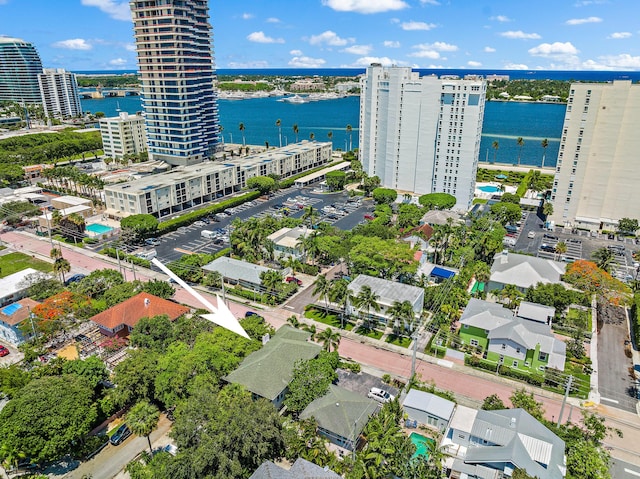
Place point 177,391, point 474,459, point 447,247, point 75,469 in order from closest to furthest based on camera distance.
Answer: point 474,459 → point 75,469 → point 177,391 → point 447,247

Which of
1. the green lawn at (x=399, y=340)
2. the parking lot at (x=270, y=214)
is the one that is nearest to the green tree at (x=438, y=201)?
the parking lot at (x=270, y=214)

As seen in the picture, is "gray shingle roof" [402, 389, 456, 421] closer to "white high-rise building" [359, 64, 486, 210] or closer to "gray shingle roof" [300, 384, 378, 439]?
"gray shingle roof" [300, 384, 378, 439]

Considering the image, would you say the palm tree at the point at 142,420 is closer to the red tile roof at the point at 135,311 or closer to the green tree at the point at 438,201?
the red tile roof at the point at 135,311

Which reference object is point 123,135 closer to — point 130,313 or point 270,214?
point 270,214

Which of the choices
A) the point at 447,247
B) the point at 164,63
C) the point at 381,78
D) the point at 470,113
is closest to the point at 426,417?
the point at 447,247

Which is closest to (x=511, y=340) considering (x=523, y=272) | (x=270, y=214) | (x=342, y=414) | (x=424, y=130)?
(x=523, y=272)

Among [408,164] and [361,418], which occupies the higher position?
[408,164]

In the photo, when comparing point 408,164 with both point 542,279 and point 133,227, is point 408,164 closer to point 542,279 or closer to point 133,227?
point 542,279

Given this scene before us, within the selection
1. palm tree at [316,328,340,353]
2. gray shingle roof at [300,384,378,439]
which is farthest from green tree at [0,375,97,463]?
palm tree at [316,328,340,353]
